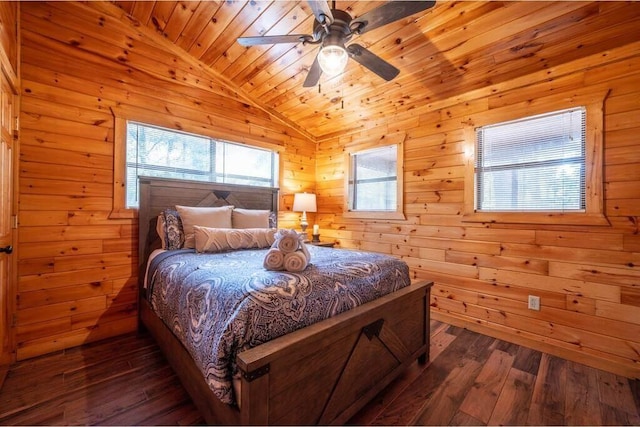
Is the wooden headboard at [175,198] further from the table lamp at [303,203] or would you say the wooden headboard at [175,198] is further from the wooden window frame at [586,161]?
the wooden window frame at [586,161]

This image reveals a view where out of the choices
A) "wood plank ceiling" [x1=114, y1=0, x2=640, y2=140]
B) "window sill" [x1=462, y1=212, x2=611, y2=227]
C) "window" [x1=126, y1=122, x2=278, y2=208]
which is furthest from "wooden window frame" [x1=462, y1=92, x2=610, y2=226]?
"window" [x1=126, y1=122, x2=278, y2=208]

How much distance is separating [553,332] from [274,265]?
2.41 metres

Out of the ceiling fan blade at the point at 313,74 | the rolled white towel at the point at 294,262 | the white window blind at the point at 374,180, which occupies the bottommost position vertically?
Result: the rolled white towel at the point at 294,262

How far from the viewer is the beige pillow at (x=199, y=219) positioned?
2.54m

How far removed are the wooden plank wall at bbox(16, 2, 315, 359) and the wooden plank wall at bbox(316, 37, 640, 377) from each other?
2.79 meters

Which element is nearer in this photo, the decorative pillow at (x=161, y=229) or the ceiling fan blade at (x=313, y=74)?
the ceiling fan blade at (x=313, y=74)

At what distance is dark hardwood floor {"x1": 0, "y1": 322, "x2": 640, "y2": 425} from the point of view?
154cm

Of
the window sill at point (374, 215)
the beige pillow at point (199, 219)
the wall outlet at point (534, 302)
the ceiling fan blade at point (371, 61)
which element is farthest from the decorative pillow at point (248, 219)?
the wall outlet at point (534, 302)

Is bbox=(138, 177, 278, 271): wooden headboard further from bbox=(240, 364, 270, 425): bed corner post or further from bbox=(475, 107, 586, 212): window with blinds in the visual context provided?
bbox=(475, 107, 586, 212): window with blinds

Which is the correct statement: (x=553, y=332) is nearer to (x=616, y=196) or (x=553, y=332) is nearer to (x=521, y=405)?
(x=521, y=405)

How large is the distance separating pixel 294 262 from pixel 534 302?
2208 millimetres

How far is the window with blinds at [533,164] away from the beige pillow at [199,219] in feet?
8.30

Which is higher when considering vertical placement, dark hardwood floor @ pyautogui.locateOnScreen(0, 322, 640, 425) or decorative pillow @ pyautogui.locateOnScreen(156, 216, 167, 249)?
decorative pillow @ pyautogui.locateOnScreen(156, 216, 167, 249)

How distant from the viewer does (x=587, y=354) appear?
2131 mm
